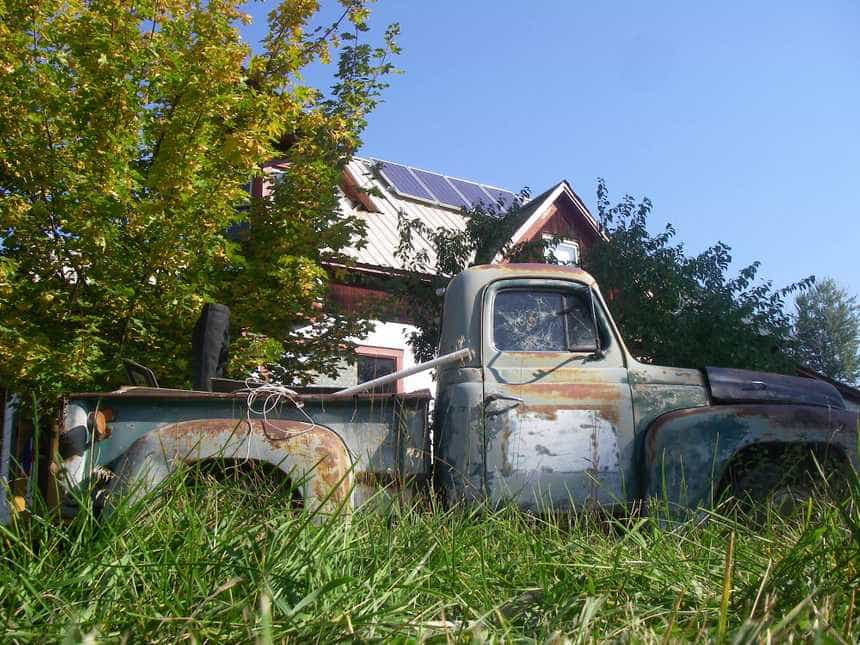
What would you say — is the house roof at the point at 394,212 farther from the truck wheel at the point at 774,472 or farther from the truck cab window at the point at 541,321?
the truck wheel at the point at 774,472

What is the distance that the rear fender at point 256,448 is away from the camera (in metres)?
3.63

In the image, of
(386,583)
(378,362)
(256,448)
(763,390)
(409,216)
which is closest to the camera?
(386,583)

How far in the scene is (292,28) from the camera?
27.5ft

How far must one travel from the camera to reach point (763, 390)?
4531 mm

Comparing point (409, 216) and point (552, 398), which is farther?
point (409, 216)

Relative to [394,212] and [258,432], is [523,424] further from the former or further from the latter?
[394,212]

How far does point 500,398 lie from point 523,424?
17 cm

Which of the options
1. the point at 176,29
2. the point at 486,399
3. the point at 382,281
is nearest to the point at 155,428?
the point at 486,399

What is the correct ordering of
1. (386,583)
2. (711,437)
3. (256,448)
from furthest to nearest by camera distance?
(711,437), (256,448), (386,583)

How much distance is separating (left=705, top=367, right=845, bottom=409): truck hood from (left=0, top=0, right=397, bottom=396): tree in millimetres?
3933

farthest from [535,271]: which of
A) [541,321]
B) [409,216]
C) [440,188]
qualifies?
[440,188]

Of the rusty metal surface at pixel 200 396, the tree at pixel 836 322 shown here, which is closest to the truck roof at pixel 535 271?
the rusty metal surface at pixel 200 396

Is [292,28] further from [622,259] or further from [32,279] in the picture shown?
[622,259]

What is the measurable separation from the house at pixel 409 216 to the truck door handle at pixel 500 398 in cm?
650
